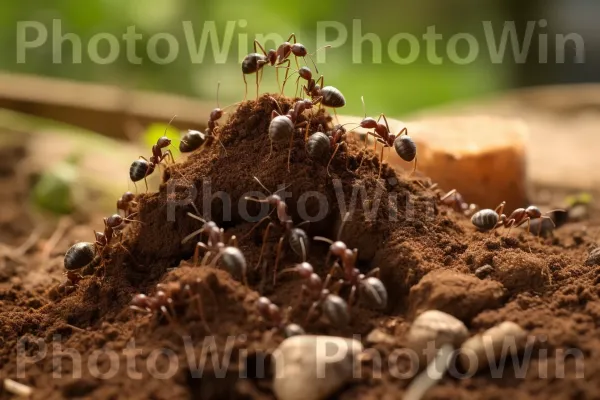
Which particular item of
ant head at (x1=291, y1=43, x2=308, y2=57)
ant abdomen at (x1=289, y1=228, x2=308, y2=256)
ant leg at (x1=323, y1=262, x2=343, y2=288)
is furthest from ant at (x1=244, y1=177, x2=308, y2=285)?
ant head at (x1=291, y1=43, x2=308, y2=57)

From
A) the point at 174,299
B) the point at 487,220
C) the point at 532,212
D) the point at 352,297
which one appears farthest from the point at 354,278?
the point at 532,212

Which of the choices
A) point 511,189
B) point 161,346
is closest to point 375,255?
point 161,346

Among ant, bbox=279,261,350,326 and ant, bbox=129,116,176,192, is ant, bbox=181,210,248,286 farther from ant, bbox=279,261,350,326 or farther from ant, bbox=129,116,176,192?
ant, bbox=129,116,176,192

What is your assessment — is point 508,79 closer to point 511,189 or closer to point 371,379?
→ point 511,189

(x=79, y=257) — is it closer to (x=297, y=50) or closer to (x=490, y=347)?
(x=297, y=50)

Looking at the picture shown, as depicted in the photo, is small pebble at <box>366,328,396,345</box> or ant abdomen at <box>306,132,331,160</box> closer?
small pebble at <box>366,328,396,345</box>

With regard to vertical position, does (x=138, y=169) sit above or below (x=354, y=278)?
above

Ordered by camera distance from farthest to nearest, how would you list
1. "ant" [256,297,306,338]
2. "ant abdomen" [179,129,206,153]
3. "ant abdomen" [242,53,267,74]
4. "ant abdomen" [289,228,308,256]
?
"ant abdomen" [242,53,267,74], "ant abdomen" [179,129,206,153], "ant abdomen" [289,228,308,256], "ant" [256,297,306,338]
